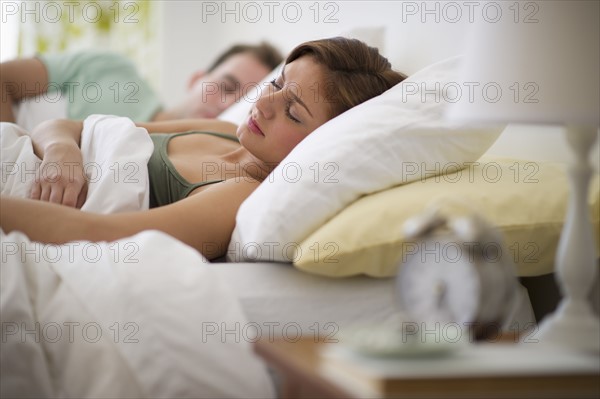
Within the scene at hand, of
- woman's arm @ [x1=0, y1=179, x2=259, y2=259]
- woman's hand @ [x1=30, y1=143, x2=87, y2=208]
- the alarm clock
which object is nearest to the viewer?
the alarm clock

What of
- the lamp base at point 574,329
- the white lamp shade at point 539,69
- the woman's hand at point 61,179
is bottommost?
the woman's hand at point 61,179

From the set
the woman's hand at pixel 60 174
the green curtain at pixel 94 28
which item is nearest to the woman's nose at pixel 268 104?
the woman's hand at pixel 60 174

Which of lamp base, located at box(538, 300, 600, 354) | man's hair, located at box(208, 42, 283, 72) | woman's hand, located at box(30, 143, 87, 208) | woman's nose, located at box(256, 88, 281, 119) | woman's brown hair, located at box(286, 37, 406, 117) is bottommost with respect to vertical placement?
man's hair, located at box(208, 42, 283, 72)

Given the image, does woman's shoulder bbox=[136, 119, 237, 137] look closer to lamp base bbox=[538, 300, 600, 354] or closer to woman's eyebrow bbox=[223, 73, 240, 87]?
woman's eyebrow bbox=[223, 73, 240, 87]

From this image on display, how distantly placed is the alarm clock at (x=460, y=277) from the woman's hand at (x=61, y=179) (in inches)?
34.8

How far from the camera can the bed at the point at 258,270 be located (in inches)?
45.5

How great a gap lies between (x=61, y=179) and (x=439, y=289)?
0.97 m

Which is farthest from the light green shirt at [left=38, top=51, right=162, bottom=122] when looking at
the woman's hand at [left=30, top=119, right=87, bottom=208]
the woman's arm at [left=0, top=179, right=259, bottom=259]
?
the woman's arm at [left=0, top=179, right=259, bottom=259]

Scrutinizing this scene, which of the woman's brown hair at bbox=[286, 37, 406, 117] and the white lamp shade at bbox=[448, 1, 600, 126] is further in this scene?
the woman's brown hair at bbox=[286, 37, 406, 117]

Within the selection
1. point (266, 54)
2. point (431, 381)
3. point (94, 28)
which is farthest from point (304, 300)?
point (94, 28)

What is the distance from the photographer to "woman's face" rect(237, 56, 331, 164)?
1.82 meters

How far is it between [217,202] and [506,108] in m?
0.72

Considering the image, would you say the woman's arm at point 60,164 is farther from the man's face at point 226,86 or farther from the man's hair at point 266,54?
the man's hair at point 266,54

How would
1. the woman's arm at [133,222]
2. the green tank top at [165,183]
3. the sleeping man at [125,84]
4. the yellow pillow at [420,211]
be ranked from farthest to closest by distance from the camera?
the sleeping man at [125,84] < the green tank top at [165,183] < the woman's arm at [133,222] < the yellow pillow at [420,211]
